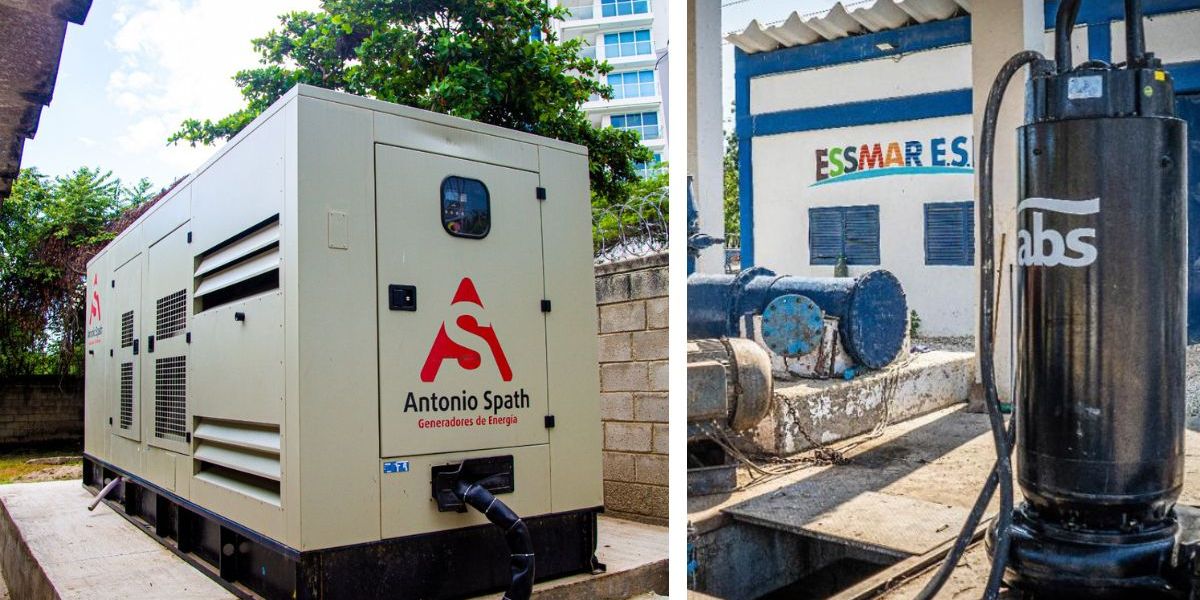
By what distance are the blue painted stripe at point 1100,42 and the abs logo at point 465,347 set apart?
1.82m

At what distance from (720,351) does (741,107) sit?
0.52m

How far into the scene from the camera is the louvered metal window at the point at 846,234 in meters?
1.74

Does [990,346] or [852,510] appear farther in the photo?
[852,510]

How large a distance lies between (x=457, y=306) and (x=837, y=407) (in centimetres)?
132

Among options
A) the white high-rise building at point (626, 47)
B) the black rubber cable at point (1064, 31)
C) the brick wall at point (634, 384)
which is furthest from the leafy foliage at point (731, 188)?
the white high-rise building at point (626, 47)

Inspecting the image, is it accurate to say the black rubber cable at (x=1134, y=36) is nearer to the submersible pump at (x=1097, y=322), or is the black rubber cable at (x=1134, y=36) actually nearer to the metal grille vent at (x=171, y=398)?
the submersible pump at (x=1097, y=322)

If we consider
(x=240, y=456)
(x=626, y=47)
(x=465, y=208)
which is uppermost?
(x=626, y=47)

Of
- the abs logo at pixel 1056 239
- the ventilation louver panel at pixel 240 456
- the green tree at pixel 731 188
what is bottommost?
the ventilation louver panel at pixel 240 456

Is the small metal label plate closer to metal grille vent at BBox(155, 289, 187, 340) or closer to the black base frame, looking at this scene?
the black base frame

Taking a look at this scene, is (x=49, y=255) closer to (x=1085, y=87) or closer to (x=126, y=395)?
(x=126, y=395)

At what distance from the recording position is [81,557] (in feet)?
11.8

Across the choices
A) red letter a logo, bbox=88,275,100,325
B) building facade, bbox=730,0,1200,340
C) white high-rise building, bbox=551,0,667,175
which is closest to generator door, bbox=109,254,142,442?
red letter a logo, bbox=88,275,100,325

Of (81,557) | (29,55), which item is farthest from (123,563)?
(29,55)

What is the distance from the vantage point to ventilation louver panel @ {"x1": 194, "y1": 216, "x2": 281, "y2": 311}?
8.68 feet
